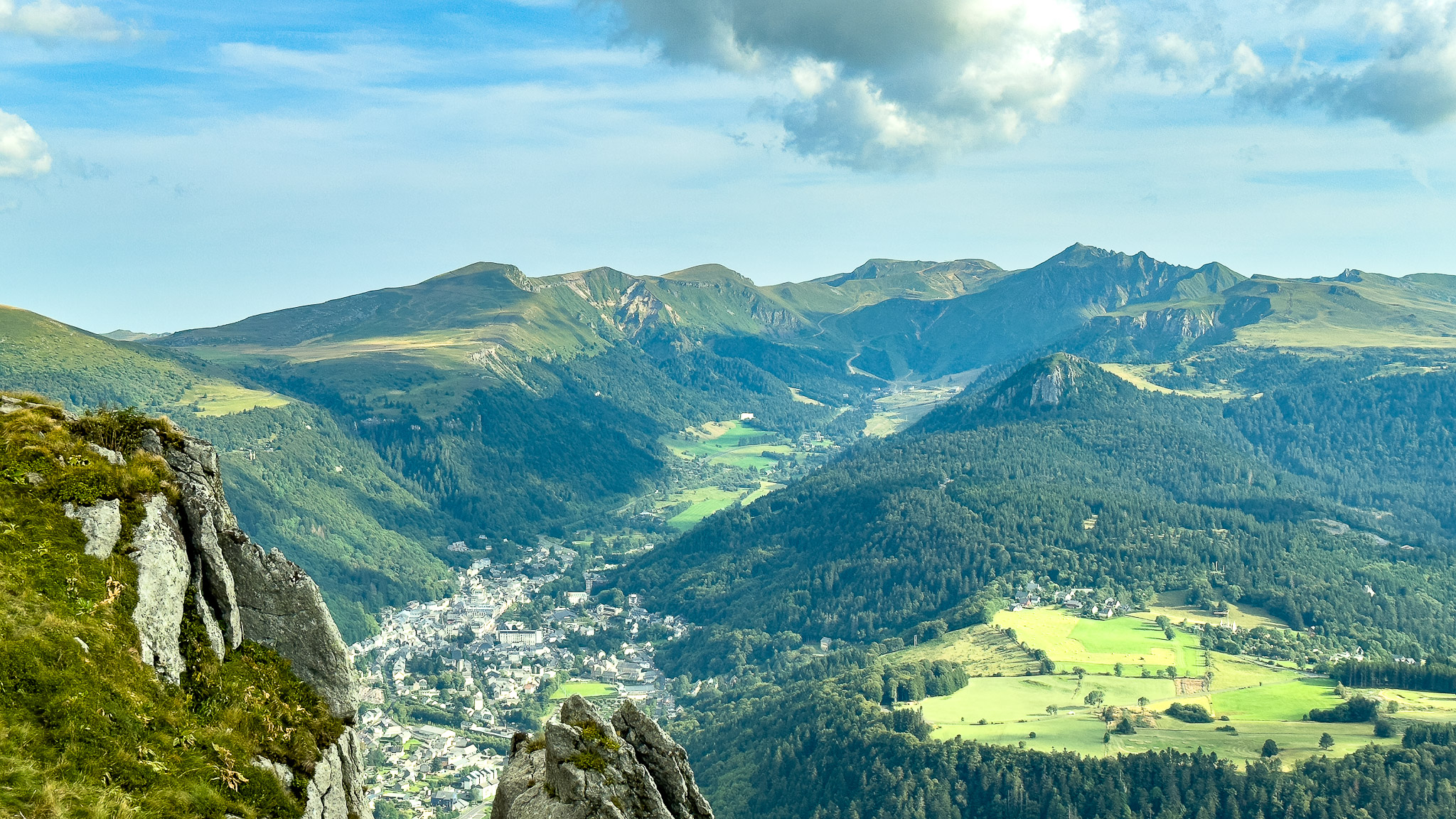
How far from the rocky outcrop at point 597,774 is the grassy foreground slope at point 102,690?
5752 mm

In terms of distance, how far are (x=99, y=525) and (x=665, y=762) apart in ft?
57.2

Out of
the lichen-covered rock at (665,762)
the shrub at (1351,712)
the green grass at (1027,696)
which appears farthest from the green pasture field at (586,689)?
the lichen-covered rock at (665,762)

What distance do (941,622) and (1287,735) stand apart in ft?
245

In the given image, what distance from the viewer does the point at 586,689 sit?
182 m

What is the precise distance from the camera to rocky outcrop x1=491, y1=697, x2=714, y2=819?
27703 mm

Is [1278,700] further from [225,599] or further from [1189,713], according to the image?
[225,599]

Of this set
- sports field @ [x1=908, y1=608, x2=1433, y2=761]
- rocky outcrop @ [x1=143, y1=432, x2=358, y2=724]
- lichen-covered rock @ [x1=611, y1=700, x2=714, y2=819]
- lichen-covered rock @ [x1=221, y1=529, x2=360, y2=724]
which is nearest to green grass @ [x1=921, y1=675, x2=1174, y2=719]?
sports field @ [x1=908, y1=608, x2=1433, y2=761]

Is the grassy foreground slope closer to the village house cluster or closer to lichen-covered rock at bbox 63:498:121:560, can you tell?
lichen-covered rock at bbox 63:498:121:560

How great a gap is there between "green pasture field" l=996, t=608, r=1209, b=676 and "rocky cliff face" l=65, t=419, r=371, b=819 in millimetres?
157129

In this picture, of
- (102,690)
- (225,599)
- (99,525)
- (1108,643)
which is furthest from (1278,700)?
(102,690)

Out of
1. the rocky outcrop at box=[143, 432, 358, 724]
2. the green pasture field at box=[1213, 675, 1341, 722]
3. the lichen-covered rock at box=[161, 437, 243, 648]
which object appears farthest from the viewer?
the green pasture field at box=[1213, 675, 1341, 722]

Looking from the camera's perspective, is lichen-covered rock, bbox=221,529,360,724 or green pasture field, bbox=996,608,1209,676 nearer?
lichen-covered rock, bbox=221,529,360,724

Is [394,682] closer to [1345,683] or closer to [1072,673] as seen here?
[1072,673]

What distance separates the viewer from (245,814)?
2284 cm
